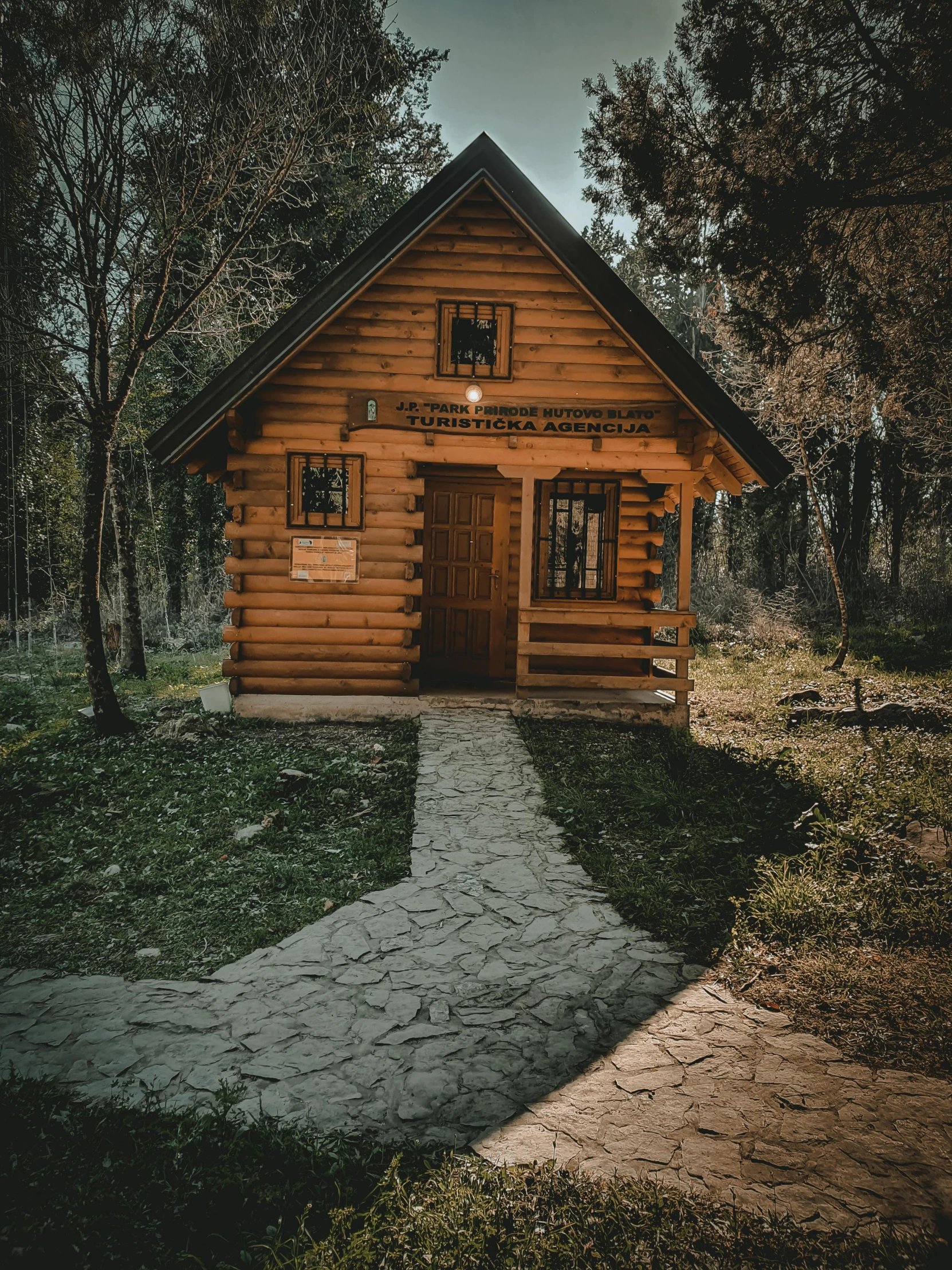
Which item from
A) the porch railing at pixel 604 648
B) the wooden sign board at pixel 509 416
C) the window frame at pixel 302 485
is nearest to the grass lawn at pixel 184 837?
the porch railing at pixel 604 648

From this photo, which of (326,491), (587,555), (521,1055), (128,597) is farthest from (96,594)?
(521,1055)

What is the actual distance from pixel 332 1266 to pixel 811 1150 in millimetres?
1735

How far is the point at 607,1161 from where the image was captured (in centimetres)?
257

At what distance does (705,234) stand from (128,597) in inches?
419

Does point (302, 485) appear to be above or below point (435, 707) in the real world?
above

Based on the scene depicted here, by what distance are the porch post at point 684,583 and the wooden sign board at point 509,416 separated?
3.09ft

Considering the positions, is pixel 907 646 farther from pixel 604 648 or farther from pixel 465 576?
pixel 465 576

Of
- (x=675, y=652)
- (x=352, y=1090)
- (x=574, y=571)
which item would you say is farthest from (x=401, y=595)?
(x=352, y=1090)

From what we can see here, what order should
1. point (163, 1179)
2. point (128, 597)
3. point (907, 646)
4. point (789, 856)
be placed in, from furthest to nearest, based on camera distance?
point (907, 646), point (128, 597), point (789, 856), point (163, 1179)

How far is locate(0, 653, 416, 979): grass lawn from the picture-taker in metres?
4.47

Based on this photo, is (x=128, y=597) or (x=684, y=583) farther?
(x=128, y=597)

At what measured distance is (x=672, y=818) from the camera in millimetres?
6016

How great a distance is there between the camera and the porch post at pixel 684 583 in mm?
9422

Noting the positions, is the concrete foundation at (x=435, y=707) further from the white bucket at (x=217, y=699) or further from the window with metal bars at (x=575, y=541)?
the window with metal bars at (x=575, y=541)
